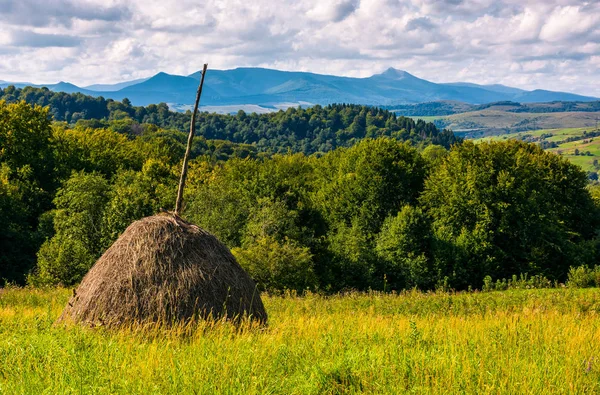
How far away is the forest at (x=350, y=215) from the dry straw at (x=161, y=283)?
75.5ft

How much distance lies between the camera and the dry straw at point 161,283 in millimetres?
8039

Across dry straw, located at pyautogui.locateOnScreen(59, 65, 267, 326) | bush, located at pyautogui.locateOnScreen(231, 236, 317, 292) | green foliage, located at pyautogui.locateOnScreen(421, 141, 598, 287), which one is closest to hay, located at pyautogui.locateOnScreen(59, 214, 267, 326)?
dry straw, located at pyautogui.locateOnScreen(59, 65, 267, 326)

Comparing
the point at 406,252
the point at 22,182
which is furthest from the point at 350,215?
the point at 22,182

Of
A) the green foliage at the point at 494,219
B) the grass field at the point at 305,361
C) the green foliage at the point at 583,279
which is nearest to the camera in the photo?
the grass field at the point at 305,361

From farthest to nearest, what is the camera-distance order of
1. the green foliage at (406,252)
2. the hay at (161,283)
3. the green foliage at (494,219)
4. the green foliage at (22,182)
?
1. the green foliage at (494,219)
2. the green foliage at (406,252)
3. the green foliage at (22,182)
4. the hay at (161,283)

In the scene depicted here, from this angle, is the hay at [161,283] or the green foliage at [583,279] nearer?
the hay at [161,283]

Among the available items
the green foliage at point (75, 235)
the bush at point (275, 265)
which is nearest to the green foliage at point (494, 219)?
Result: the bush at point (275, 265)

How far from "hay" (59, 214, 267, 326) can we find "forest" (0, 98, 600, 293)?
2302 cm

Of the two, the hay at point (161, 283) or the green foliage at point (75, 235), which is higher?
the hay at point (161, 283)

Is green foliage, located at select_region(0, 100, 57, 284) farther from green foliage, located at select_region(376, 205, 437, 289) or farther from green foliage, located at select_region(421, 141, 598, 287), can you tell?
green foliage, located at select_region(421, 141, 598, 287)

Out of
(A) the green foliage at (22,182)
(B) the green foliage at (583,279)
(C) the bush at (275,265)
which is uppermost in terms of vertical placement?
(A) the green foliage at (22,182)

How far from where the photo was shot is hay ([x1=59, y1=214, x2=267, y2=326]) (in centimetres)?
804

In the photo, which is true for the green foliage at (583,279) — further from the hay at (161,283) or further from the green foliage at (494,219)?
the hay at (161,283)

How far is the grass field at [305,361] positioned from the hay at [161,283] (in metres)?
0.36
